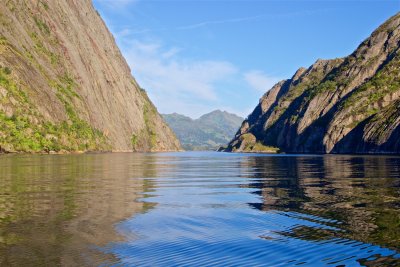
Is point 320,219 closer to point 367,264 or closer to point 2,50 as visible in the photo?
point 367,264

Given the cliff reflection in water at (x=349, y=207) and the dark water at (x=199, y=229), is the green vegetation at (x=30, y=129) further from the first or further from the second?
the cliff reflection in water at (x=349, y=207)

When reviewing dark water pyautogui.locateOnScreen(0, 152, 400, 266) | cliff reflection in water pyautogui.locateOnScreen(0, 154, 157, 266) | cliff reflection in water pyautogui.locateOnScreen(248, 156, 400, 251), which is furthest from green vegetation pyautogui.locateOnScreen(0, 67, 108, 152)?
cliff reflection in water pyautogui.locateOnScreen(248, 156, 400, 251)

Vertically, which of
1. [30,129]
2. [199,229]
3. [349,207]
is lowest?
[199,229]

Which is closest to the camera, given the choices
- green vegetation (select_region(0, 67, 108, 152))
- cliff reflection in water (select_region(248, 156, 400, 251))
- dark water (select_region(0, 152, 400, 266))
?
dark water (select_region(0, 152, 400, 266))

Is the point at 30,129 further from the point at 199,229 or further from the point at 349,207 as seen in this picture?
the point at 199,229

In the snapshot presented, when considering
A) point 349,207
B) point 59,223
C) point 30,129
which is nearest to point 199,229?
point 59,223

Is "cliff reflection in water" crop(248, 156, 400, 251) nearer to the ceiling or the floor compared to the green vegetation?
nearer to the floor

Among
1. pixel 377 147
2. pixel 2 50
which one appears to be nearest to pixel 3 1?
pixel 2 50

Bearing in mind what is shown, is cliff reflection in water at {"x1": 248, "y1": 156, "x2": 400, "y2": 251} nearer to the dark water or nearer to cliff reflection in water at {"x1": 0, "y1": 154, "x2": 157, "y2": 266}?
the dark water

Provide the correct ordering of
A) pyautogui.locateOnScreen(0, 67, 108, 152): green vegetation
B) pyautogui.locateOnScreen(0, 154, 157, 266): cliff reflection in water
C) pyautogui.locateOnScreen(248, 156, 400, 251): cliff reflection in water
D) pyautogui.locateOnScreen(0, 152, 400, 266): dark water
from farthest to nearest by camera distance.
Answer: pyautogui.locateOnScreen(0, 67, 108, 152): green vegetation < pyautogui.locateOnScreen(248, 156, 400, 251): cliff reflection in water < pyautogui.locateOnScreen(0, 152, 400, 266): dark water < pyautogui.locateOnScreen(0, 154, 157, 266): cliff reflection in water

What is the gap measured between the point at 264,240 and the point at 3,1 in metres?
193

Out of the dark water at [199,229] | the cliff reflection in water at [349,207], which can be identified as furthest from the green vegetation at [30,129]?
the cliff reflection in water at [349,207]

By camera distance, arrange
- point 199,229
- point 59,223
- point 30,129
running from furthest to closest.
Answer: point 30,129 < point 59,223 < point 199,229

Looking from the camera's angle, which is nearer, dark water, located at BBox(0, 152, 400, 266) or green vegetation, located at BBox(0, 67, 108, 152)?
Answer: dark water, located at BBox(0, 152, 400, 266)
